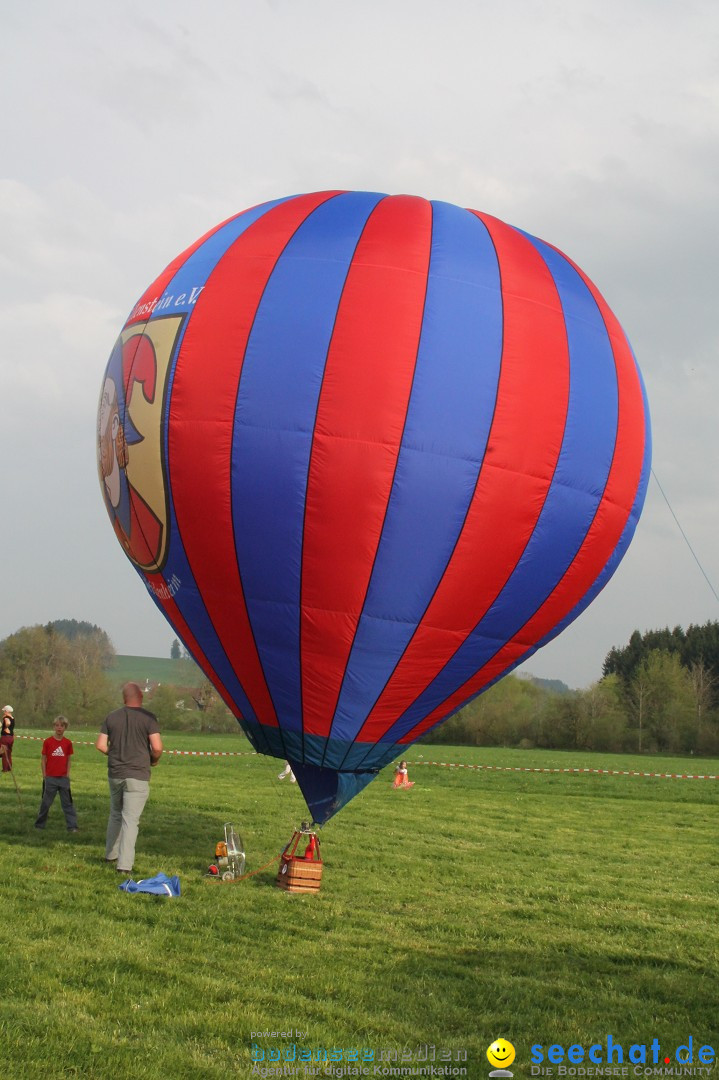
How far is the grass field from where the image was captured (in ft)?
17.8

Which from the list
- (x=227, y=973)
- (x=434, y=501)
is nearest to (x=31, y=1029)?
(x=227, y=973)

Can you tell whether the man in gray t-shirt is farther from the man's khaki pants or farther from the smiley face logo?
the smiley face logo

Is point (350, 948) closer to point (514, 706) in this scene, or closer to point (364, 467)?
point (364, 467)

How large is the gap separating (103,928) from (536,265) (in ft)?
23.7

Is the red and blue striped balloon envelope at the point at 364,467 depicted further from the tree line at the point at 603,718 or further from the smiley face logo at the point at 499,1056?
the tree line at the point at 603,718

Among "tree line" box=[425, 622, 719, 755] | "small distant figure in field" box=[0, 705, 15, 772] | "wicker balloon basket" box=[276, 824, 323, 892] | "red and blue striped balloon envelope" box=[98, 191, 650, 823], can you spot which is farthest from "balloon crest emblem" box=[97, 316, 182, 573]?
"tree line" box=[425, 622, 719, 755]

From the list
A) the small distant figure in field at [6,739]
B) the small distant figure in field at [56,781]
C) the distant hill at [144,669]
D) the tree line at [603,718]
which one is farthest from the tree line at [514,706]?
the small distant figure in field at [56,781]

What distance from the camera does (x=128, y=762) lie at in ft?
30.5

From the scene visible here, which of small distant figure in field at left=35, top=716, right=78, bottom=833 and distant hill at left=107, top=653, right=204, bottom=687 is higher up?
distant hill at left=107, top=653, right=204, bottom=687

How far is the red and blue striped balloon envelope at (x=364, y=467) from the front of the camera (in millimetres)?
8945

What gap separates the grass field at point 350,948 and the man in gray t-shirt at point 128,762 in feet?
1.37

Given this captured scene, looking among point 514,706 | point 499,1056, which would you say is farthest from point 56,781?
point 514,706

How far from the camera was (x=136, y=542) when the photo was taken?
10.3 meters

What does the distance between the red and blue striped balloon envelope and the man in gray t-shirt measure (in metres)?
0.93
